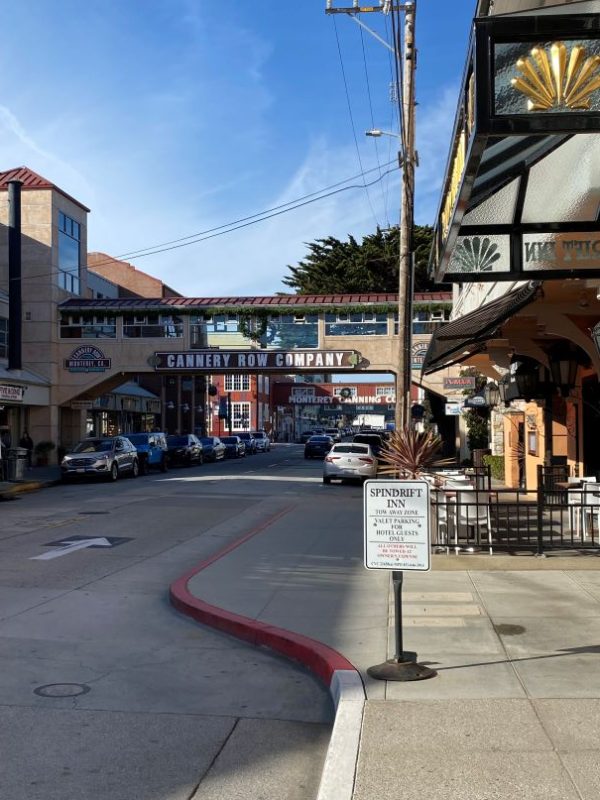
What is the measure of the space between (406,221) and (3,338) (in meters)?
25.9

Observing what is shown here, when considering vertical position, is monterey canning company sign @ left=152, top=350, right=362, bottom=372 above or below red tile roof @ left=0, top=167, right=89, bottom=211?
below

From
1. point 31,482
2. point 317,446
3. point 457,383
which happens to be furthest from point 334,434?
point 31,482

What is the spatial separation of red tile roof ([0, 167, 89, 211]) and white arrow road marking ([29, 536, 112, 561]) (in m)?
28.4

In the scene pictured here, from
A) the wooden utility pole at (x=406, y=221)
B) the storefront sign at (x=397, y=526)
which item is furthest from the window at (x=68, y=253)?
the storefront sign at (x=397, y=526)

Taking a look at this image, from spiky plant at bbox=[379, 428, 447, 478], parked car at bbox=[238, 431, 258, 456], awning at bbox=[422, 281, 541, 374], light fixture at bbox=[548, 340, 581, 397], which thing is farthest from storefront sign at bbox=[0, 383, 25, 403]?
parked car at bbox=[238, 431, 258, 456]

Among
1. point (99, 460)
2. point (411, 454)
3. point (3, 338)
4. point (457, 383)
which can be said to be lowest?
point (99, 460)

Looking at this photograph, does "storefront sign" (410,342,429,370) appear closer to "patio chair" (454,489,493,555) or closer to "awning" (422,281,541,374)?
"awning" (422,281,541,374)

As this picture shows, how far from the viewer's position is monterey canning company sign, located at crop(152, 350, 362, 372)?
38031 mm

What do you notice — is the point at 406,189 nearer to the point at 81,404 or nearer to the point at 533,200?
the point at 533,200

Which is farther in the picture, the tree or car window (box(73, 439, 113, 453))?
the tree

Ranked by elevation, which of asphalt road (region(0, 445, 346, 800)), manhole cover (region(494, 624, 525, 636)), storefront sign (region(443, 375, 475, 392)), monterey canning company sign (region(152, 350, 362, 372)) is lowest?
asphalt road (region(0, 445, 346, 800))

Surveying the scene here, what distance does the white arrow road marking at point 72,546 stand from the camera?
12.6 metres

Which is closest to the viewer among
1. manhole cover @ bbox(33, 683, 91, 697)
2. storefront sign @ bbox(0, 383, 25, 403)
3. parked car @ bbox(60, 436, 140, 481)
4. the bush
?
manhole cover @ bbox(33, 683, 91, 697)

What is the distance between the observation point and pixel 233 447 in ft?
179
